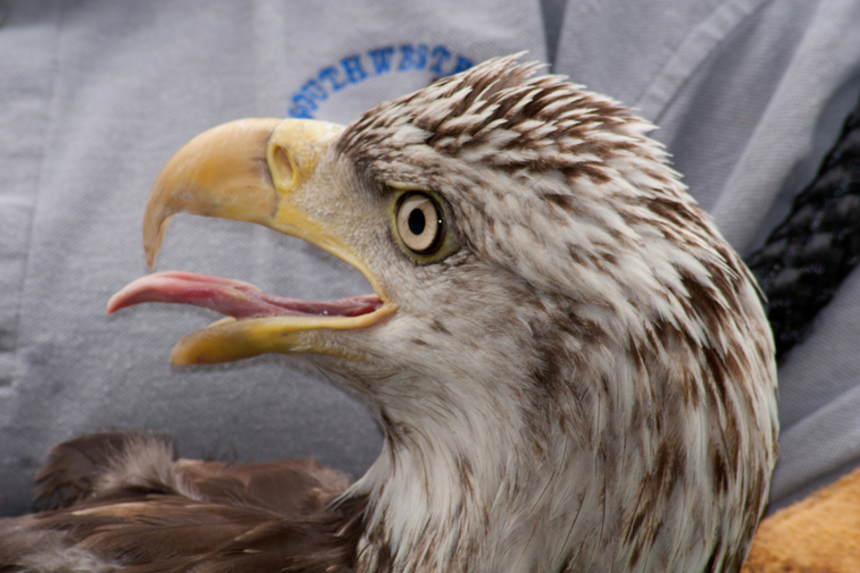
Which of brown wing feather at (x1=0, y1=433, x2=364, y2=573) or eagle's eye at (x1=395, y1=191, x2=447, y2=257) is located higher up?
eagle's eye at (x1=395, y1=191, x2=447, y2=257)

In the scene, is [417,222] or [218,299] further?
[218,299]

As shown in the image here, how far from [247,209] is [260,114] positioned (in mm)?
713

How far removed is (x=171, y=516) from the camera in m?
1.23

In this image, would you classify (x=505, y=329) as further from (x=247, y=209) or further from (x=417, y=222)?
(x=247, y=209)

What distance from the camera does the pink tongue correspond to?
107 centimetres

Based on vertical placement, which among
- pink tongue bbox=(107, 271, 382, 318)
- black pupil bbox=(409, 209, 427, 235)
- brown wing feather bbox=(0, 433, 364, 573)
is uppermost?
black pupil bbox=(409, 209, 427, 235)

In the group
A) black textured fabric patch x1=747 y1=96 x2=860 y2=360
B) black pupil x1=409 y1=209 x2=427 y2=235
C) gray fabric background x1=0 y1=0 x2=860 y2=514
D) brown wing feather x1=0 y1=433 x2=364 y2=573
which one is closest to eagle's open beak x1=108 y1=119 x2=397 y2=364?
black pupil x1=409 y1=209 x2=427 y2=235

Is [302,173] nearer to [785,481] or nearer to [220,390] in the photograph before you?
[220,390]

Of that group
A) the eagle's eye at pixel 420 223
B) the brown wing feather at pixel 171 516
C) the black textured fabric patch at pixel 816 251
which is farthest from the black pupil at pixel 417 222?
the black textured fabric patch at pixel 816 251

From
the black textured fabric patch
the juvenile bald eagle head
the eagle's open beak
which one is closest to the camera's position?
the juvenile bald eagle head

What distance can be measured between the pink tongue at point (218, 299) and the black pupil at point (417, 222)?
0.17m

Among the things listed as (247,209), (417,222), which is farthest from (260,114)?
(417,222)

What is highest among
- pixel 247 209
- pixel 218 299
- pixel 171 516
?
pixel 247 209

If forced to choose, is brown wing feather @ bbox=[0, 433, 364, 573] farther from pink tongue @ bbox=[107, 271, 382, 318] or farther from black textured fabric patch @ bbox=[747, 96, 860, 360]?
black textured fabric patch @ bbox=[747, 96, 860, 360]
